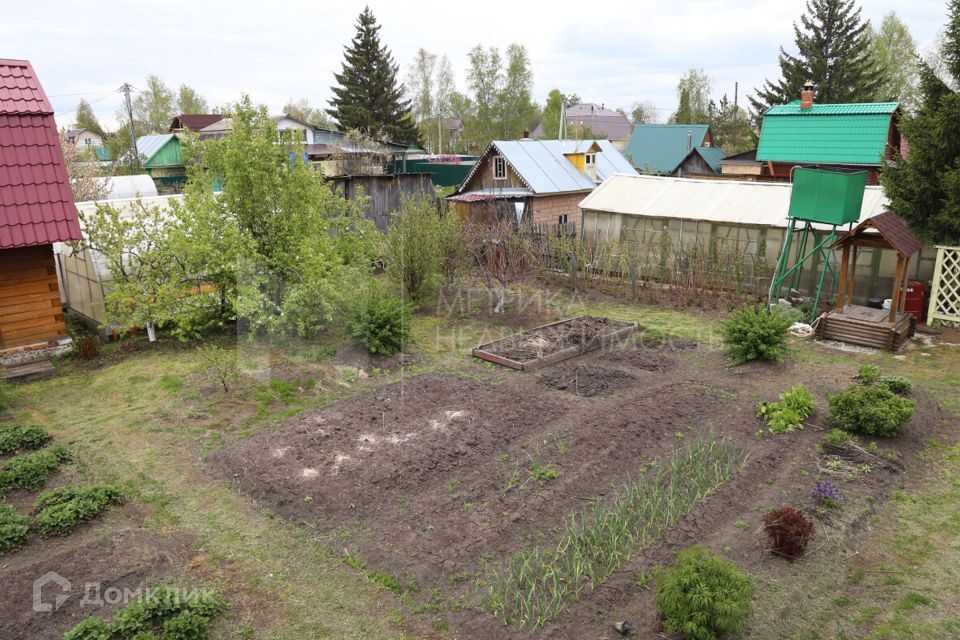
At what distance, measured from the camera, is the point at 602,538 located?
6.30 metres

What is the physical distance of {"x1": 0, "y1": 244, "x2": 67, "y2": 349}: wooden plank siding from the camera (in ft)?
38.0

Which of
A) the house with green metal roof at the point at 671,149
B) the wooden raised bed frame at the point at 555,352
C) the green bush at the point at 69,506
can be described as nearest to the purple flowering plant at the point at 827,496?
the wooden raised bed frame at the point at 555,352

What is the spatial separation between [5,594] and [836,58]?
140 feet

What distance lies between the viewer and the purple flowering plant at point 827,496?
22.9 ft

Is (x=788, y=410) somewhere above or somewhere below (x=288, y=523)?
above

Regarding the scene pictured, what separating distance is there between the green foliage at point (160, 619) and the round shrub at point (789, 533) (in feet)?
16.7

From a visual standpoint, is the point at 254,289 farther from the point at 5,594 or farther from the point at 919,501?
the point at 919,501

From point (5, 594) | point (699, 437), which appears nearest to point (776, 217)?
point (699, 437)

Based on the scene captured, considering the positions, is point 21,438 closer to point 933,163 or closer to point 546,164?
point 933,163

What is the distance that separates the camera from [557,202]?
25.8m

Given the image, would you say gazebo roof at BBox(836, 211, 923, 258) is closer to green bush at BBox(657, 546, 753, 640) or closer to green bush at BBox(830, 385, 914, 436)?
green bush at BBox(830, 385, 914, 436)

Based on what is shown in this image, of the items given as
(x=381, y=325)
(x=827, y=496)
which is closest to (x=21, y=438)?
(x=381, y=325)

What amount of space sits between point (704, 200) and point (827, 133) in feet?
40.3

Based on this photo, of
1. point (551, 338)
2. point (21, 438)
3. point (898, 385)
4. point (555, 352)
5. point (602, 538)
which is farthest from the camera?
point (551, 338)
